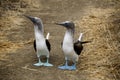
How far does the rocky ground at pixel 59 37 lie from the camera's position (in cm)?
610

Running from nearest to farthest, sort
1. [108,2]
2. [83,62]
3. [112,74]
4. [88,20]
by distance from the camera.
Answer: [112,74], [83,62], [88,20], [108,2]

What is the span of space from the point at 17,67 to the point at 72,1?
5.77m

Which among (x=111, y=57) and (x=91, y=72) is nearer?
(x=91, y=72)

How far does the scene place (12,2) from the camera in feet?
36.3

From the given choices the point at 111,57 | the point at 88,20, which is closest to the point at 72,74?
the point at 111,57

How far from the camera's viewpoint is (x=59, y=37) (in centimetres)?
811

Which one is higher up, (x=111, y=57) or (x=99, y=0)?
(x=99, y=0)

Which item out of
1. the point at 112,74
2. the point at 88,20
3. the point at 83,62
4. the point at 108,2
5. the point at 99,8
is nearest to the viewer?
the point at 112,74

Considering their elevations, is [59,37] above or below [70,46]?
below

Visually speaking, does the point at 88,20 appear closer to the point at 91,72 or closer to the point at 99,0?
the point at 99,0

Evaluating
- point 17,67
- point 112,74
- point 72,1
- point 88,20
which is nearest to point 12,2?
point 72,1

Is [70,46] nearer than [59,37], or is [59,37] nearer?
[70,46]

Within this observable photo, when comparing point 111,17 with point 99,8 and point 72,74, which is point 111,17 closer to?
point 99,8

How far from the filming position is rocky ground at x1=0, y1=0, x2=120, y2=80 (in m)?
6.10
